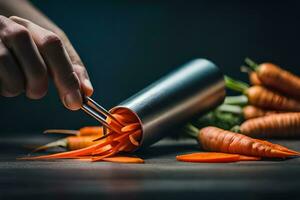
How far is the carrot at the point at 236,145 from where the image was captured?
176 centimetres

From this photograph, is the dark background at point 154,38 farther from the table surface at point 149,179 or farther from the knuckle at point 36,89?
the knuckle at point 36,89

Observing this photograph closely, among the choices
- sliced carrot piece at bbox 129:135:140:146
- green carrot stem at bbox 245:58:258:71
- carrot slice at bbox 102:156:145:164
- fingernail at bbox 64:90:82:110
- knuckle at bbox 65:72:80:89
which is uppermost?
knuckle at bbox 65:72:80:89

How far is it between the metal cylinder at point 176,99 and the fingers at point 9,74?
45 centimetres

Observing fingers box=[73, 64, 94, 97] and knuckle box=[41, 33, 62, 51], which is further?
fingers box=[73, 64, 94, 97]

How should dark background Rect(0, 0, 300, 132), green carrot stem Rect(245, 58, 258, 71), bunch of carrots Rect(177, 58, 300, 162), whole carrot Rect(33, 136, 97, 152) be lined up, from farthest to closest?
dark background Rect(0, 0, 300, 132) < green carrot stem Rect(245, 58, 258, 71) < whole carrot Rect(33, 136, 97, 152) < bunch of carrots Rect(177, 58, 300, 162)

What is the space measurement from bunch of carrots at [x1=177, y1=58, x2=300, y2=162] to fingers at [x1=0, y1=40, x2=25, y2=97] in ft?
1.82

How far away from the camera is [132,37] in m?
2.86

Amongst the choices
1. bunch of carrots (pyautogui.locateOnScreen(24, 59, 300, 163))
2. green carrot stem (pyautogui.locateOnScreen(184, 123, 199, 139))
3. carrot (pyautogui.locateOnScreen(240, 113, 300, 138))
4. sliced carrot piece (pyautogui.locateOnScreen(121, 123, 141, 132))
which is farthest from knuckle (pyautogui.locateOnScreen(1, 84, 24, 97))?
carrot (pyautogui.locateOnScreen(240, 113, 300, 138))

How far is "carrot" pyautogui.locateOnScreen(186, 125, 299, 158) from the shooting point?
1.76 metres

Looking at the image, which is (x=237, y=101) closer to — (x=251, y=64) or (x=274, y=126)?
(x=251, y=64)

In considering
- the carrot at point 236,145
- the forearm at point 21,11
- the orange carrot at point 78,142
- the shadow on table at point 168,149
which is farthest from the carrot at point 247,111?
the forearm at point 21,11

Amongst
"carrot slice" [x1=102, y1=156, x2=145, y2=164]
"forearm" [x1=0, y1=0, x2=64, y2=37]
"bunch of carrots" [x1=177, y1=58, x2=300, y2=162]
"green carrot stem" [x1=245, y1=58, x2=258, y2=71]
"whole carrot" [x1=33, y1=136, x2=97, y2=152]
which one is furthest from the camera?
"green carrot stem" [x1=245, y1=58, x2=258, y2=71]

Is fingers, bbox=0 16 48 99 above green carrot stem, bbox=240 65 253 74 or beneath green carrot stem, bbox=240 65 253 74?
above

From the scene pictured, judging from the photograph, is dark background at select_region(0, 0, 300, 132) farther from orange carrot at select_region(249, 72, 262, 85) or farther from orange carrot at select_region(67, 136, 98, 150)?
orange carrot at select_region(67, 136, 98, 150)
